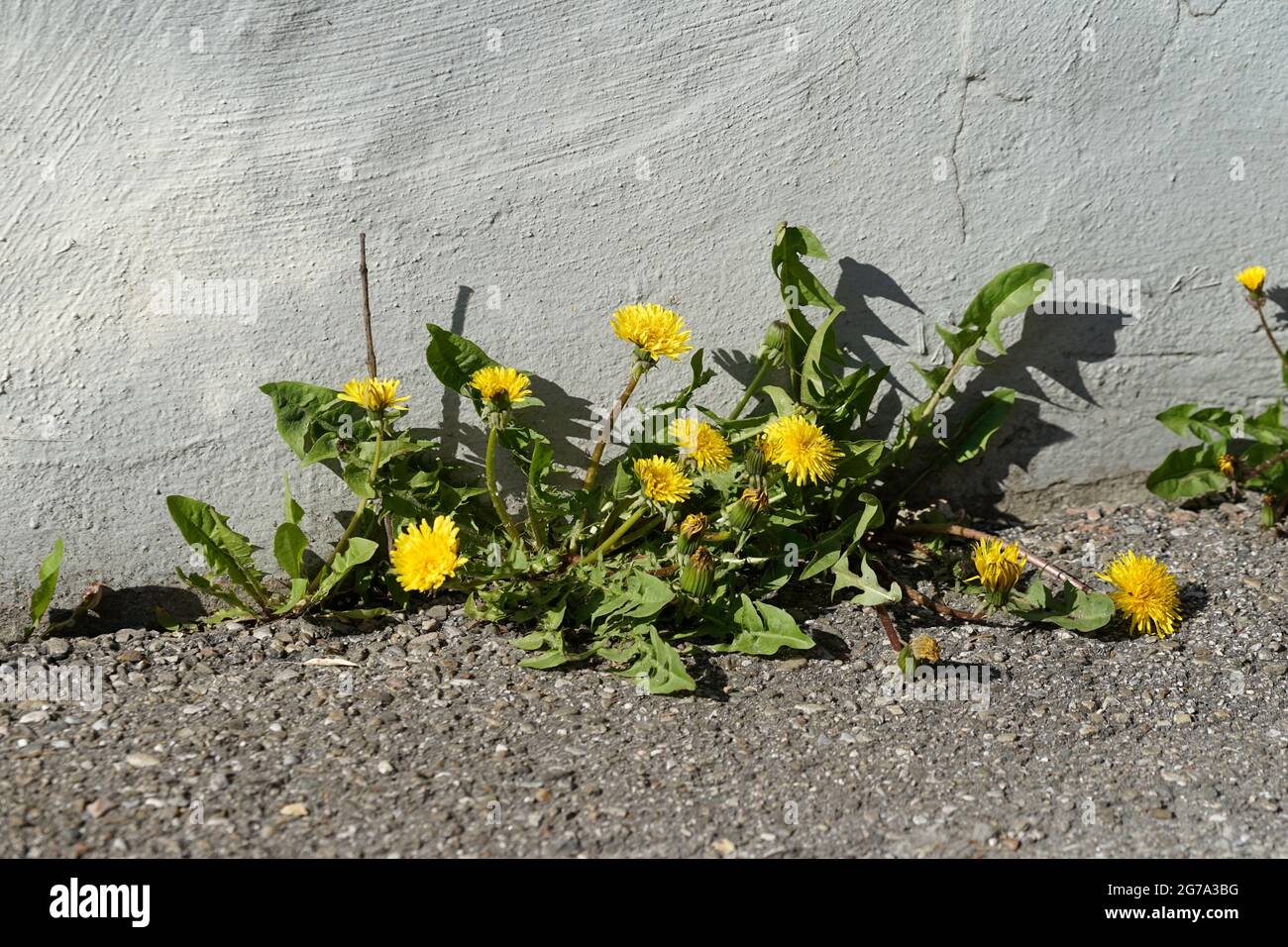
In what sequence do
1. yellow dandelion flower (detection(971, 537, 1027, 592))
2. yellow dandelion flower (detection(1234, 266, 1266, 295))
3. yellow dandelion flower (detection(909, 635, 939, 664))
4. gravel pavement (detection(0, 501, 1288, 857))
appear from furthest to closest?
yellow dandelion flower (detection(1234, 266, 1266, 295)) → yellow dandelion flower (detection(971, 537, 1027, 592)) → yellow dandelion flower (detection(909, 635, 939, 664)) → gravel pavement (detection(0, 501, 1288, 857))

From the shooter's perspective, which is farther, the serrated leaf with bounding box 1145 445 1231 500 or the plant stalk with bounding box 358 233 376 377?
the serrated leaf with bounding box 1145 445 1231 500

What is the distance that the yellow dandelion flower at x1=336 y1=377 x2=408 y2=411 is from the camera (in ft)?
8.41

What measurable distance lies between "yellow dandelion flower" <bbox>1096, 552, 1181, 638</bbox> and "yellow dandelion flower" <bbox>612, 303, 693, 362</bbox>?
→ 3.74ft

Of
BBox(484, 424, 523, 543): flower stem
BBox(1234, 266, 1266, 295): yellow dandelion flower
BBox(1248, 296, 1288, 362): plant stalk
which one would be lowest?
BBox(484, 424, 523, 543): flower stem

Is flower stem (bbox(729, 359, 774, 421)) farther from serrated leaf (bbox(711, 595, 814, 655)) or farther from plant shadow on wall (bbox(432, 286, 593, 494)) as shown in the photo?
serrated leaf (bbox(711, 595, 814, 655))

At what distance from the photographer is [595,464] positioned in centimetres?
286

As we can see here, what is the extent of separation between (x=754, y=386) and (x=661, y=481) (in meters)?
0.47

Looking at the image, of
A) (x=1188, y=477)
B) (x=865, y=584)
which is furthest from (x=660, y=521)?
(x=1188, y=477)

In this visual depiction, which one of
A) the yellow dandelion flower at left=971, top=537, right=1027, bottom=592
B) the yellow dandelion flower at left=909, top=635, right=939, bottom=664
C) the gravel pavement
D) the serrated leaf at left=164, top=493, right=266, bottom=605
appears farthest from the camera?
the serrated leaf at left=164, top=493, right=266, bottom=605

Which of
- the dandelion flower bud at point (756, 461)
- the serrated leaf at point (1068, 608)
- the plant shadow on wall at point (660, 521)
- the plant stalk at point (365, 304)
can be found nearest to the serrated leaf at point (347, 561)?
the plant shadow on wall at point (660, 521)

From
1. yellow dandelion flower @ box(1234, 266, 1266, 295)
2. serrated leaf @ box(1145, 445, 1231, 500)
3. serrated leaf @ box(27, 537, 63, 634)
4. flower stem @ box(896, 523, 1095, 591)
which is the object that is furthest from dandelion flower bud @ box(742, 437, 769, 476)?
serrated leaf @ box(27, 537, 63, 634)

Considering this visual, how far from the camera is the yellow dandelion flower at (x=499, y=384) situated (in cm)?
255

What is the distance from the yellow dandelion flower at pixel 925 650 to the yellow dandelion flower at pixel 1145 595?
0.50 metres

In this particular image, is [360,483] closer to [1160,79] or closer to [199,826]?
[199,826]
